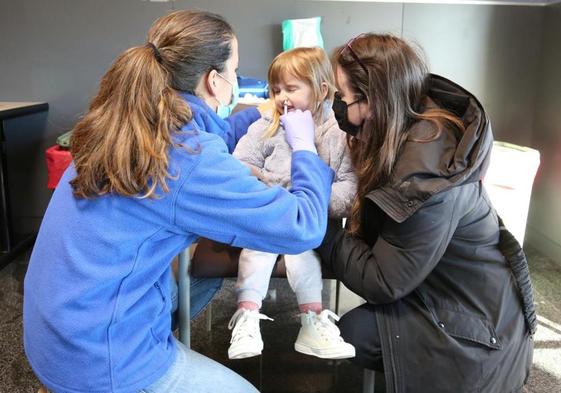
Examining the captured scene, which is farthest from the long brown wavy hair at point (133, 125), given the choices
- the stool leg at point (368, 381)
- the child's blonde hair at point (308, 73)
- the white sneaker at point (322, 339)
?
the stool leg at point (368, 381)

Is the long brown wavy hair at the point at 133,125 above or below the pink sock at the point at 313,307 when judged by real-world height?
above

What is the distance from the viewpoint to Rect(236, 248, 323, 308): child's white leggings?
134 cm

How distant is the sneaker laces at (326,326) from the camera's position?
1.27m

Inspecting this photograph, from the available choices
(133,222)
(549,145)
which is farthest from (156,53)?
(549,145)

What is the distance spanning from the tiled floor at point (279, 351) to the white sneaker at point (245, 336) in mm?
576

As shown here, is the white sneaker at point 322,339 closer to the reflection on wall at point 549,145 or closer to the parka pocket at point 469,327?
the parka pocket at point 469,327

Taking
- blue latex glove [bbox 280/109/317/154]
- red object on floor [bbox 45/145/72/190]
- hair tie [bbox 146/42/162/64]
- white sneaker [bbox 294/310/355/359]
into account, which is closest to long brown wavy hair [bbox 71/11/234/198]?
hair tie [bbox 146/42/162/64]

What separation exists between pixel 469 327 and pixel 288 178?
26.2 inches

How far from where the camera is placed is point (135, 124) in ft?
3.03

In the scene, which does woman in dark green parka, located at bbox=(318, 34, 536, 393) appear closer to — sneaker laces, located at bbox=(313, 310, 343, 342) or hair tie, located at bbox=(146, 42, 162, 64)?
sneaker laces, located at bbox=(313, 310, 343, 342)

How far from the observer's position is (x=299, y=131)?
1261 mm

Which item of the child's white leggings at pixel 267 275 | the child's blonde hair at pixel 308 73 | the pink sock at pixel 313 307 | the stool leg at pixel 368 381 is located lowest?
the stool leg at pixel 368 381

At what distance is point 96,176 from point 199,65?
322 millimetres

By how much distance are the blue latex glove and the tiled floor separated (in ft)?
3.08
